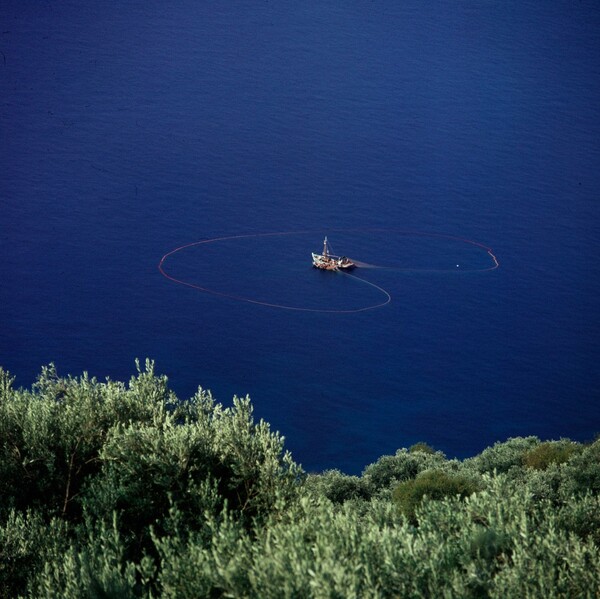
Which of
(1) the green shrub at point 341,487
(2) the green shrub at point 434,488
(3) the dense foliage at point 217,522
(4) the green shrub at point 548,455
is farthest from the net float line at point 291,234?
(3) the dense foliage at point 217,522

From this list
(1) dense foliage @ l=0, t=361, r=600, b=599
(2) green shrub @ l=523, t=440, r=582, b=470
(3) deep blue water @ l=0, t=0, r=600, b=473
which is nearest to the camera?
(1) dense foliage @ l=0, t=361, r=600, b=599

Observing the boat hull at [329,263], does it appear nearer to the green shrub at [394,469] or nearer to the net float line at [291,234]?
the net float line at [291,234]

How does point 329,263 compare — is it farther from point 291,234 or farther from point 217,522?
point 217,522

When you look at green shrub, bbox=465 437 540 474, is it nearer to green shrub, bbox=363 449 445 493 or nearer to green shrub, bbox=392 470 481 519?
green shrub, bbox=363 449 445 493

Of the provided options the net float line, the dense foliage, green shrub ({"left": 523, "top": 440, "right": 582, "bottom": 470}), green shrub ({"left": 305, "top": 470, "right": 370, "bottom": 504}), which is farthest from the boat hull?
the dense foliage

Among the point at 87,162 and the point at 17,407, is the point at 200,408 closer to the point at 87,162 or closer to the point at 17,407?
the point at 17,407

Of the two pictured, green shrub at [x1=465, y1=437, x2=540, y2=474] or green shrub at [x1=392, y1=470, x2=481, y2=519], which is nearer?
green shrub at [x1=392, y1=470, x2=481, y2=519]

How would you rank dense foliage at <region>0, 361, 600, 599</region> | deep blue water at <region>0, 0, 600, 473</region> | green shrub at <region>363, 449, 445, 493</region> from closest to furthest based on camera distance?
dense foliage at <region>0, 361, 600, 599</region>, green shrub at <region>363, 449, 445, 493</region>, deep blue water at <region>0, 0, 600, 473</region>
